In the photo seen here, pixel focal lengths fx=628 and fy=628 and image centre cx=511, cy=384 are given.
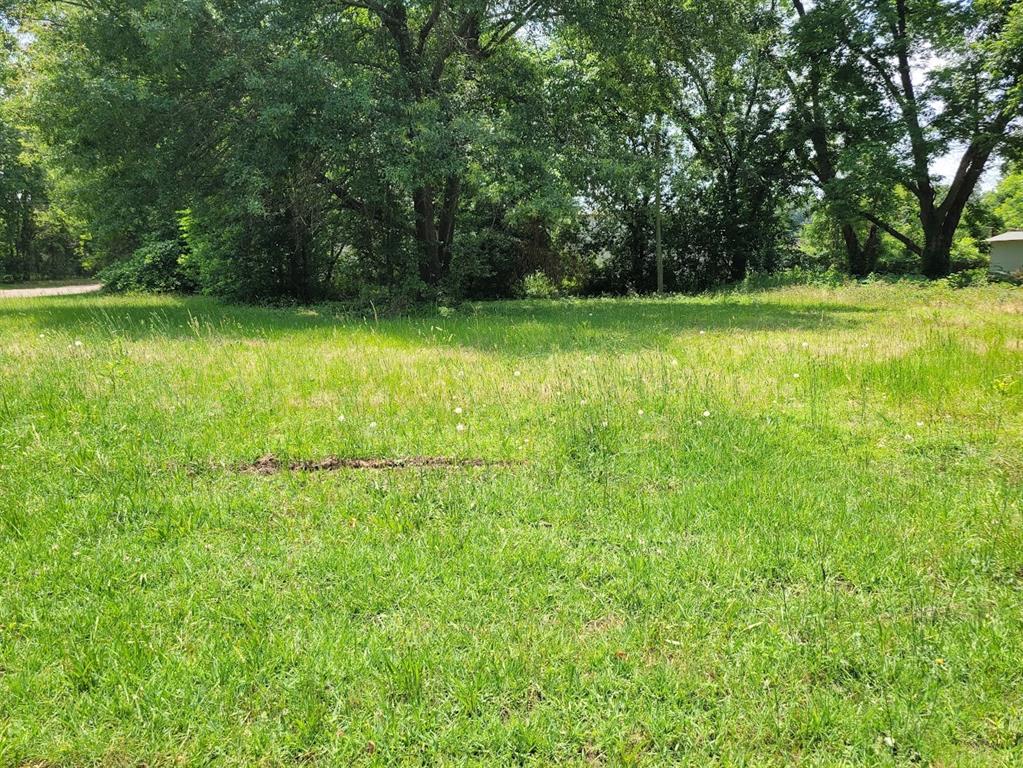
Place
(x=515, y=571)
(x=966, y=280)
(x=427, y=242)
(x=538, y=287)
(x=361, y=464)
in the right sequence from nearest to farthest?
1. (x=515, y=571)
2. (x=361, y=464)
3. (x=427, y=242)
4. (x=966, y=280)
5. (x=538, y=287)

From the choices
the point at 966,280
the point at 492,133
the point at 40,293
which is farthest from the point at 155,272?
the point at 966,280

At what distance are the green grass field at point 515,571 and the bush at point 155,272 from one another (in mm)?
17181

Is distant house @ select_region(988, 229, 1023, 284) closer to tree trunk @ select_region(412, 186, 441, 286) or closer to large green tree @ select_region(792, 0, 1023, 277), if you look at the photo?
large green tree @ select_region(792, 0, 1023, 277)

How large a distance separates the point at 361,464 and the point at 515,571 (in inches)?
66.0

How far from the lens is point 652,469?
4.01m

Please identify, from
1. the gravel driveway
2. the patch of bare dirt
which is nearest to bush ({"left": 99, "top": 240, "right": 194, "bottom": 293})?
the gravel driveway

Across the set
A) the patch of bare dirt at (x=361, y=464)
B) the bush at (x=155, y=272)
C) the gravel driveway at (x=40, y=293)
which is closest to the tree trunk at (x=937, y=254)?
the patch of bare dirt at (x=361, y=464)

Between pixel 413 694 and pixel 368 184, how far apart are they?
37.9 feet

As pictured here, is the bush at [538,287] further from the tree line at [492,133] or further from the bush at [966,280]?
the bush at [966,280]

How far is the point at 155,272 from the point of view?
21.4 m

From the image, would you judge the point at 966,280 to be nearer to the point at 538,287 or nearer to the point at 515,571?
the point at 538,287

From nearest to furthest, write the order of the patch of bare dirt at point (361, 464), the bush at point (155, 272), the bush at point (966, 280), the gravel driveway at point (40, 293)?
the patch of bare dirt at point (361, 464), the bush at point (966, 280), the gravel driveway at point (40, 293), the bush at point (155, 272)

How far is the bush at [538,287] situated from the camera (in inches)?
841

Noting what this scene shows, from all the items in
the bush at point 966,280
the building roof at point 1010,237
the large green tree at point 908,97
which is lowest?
the bush at point 966,280
